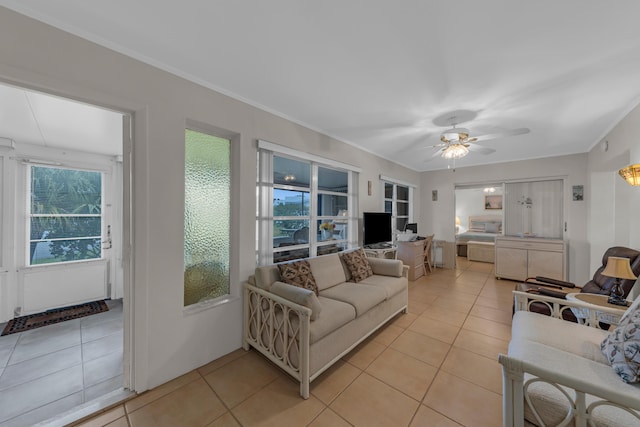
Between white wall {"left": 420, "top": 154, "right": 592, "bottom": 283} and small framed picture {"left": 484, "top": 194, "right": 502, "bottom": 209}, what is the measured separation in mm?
2714

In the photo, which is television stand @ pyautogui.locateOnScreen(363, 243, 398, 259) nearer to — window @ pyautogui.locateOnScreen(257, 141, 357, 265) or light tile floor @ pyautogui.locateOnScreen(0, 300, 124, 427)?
window @ pyautogui.locateOnScreen(257, 141, 357, 265)

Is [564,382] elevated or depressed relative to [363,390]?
elevated

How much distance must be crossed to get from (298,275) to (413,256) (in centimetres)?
321

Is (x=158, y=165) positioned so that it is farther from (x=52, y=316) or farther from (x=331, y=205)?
(x=52, y=316)

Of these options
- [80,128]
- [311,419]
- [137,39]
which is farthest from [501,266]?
[80,128]

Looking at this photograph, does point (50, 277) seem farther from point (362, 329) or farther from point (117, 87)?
point (362, 329)

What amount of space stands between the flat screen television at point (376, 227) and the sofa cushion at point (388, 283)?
0.92 metres

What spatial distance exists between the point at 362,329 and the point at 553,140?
14.0 ft

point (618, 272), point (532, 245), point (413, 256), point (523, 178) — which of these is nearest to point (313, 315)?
point (618, 272)

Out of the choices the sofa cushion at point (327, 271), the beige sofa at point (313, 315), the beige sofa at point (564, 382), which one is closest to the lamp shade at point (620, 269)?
the beige sofa at point (564, 382)

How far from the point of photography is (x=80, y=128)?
2.60 metres

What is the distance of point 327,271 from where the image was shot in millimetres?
2854

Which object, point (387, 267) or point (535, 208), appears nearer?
point (387, 267)

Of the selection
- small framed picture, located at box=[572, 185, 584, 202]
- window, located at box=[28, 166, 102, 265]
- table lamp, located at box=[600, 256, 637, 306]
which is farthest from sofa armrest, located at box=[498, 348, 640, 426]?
window, located at box=[28, 166, 102, 265]
